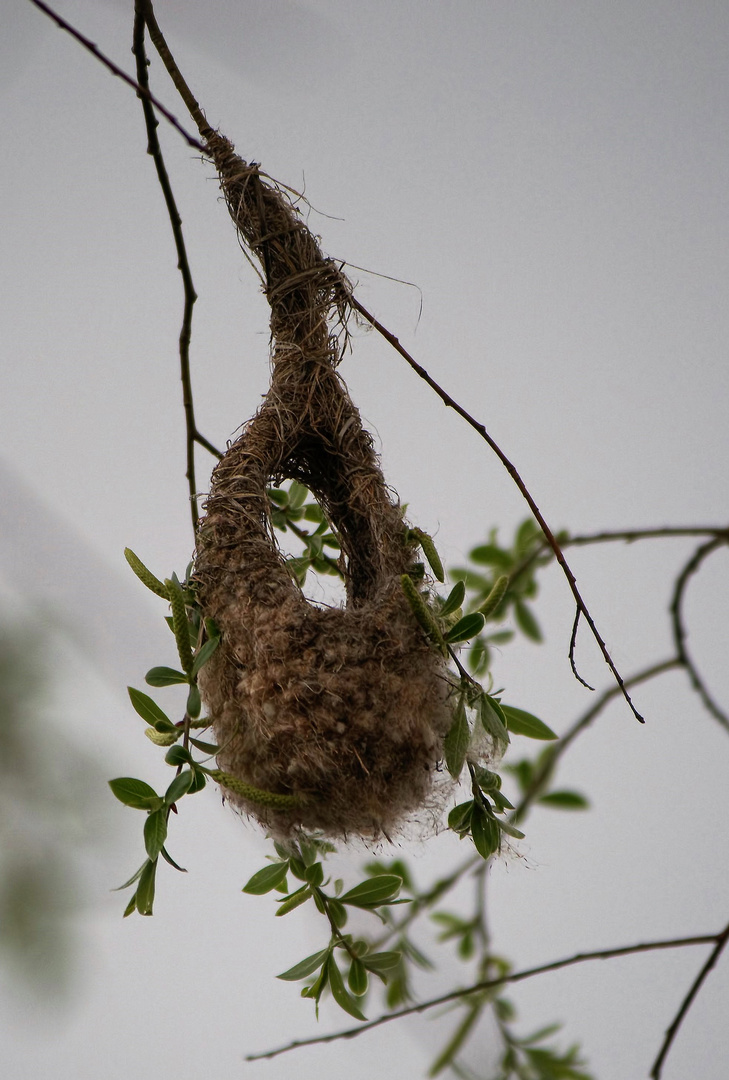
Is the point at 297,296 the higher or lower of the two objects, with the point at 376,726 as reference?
higher

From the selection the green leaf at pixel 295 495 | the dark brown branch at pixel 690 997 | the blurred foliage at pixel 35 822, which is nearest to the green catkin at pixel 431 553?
the green leaf at pixel 295 495

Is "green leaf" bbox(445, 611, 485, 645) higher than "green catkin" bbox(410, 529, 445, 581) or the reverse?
the reverse

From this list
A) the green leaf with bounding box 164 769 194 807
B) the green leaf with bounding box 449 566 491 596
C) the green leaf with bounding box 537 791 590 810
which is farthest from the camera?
the green leaf with bounding box 449 566 491 596

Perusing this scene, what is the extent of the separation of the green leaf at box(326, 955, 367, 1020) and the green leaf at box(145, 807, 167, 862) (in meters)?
0.23

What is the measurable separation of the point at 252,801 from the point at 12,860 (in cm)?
50

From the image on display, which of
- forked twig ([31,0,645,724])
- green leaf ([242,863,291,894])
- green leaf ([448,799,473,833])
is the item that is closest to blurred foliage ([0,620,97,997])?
green leaf ([242,863,291,894])

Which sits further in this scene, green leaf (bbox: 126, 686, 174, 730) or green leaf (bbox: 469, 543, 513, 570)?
green leaf (bbox: 469, 543, 513, 570)

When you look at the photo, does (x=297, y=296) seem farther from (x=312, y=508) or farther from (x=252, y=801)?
(x=252, y=801)

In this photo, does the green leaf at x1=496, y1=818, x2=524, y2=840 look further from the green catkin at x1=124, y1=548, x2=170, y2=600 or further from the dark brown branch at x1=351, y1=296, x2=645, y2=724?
the green catkin at x1=124, y1=548, x2=170, y2=600

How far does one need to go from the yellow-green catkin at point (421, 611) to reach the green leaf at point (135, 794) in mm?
300

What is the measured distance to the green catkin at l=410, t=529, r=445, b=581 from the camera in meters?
0.95

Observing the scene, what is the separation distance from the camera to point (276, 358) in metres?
1.04

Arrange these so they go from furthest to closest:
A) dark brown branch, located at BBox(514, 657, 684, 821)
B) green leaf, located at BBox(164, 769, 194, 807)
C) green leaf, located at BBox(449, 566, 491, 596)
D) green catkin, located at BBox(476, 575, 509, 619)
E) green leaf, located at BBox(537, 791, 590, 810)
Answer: green leaf, located at BBox(449, 566, 491, 596) → green leaf, located at BBox(537, 791, 590, 810) → dark brown branch, located at BBox(514, 657, 684, 821) → green catkin, located at BBox(476, 575, 509, 619) → green leaf, located at BBox(164, 769, 194, 807)

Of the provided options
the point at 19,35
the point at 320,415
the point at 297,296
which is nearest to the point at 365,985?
the point at 320,415
